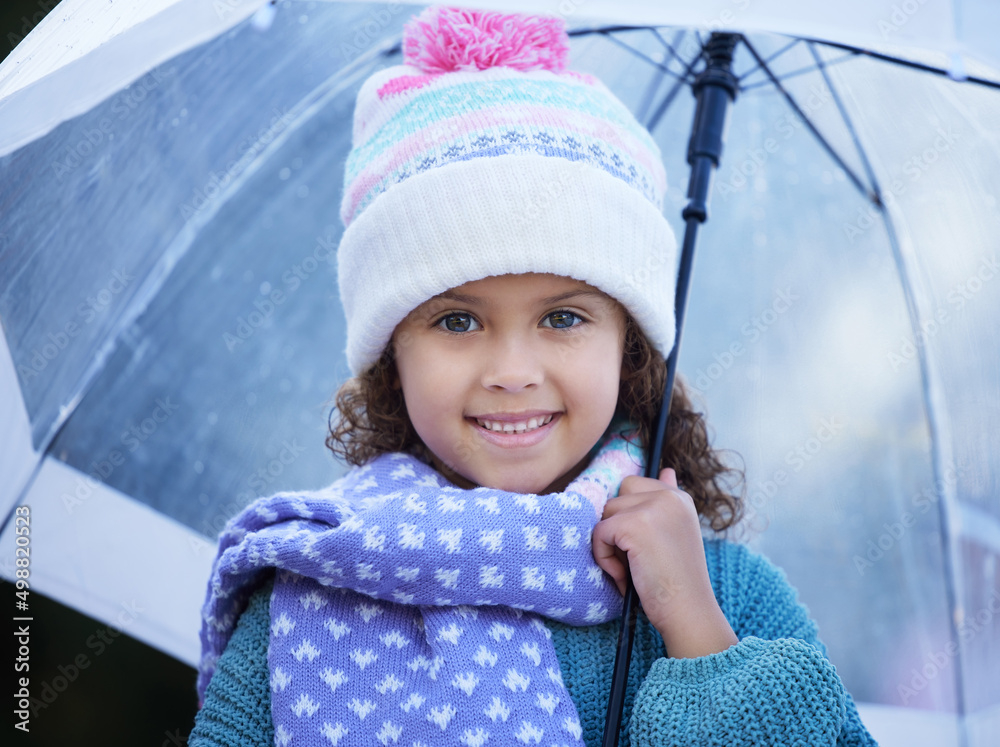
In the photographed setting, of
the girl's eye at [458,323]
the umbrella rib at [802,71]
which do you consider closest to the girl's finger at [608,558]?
the girl's eye at [458,323]

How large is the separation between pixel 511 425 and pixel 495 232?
295mm

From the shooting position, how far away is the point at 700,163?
1.51 meters

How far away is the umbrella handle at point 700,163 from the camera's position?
4.64ft

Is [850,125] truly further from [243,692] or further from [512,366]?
[243,692]

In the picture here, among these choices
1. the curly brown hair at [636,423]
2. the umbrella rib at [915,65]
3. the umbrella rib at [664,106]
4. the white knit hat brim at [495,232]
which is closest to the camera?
the umbrella rib at [915,65]

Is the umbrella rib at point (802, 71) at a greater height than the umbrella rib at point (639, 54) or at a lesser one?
lesser

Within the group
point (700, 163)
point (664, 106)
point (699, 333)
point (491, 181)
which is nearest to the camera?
point (491, 181)

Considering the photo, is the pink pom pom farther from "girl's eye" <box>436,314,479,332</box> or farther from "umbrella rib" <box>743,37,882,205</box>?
"umbrella rib" <box>743,37,882,205</box>

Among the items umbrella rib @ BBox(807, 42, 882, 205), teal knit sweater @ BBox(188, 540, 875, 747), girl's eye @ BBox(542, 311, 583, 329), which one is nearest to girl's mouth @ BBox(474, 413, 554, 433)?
girl's eye @ BBox(542, 311, 583, 329)

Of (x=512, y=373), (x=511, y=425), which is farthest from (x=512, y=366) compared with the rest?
(x=511, y=425)

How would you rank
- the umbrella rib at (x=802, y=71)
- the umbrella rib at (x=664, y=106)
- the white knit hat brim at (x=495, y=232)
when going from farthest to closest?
the umbrella rib at (x=664, y=106) < the umbrella rib at (x=802, y=71) < the white knit hat brim at (x=495, y=232)

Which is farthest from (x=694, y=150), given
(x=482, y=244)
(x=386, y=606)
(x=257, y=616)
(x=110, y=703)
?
(x=110, y=703)

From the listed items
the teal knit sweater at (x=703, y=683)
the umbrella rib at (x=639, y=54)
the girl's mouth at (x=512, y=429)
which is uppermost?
the umbrella rib at (x=639, y=54)

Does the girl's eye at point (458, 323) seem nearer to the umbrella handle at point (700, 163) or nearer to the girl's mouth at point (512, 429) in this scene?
the girl's mouth at point (512, 429)
